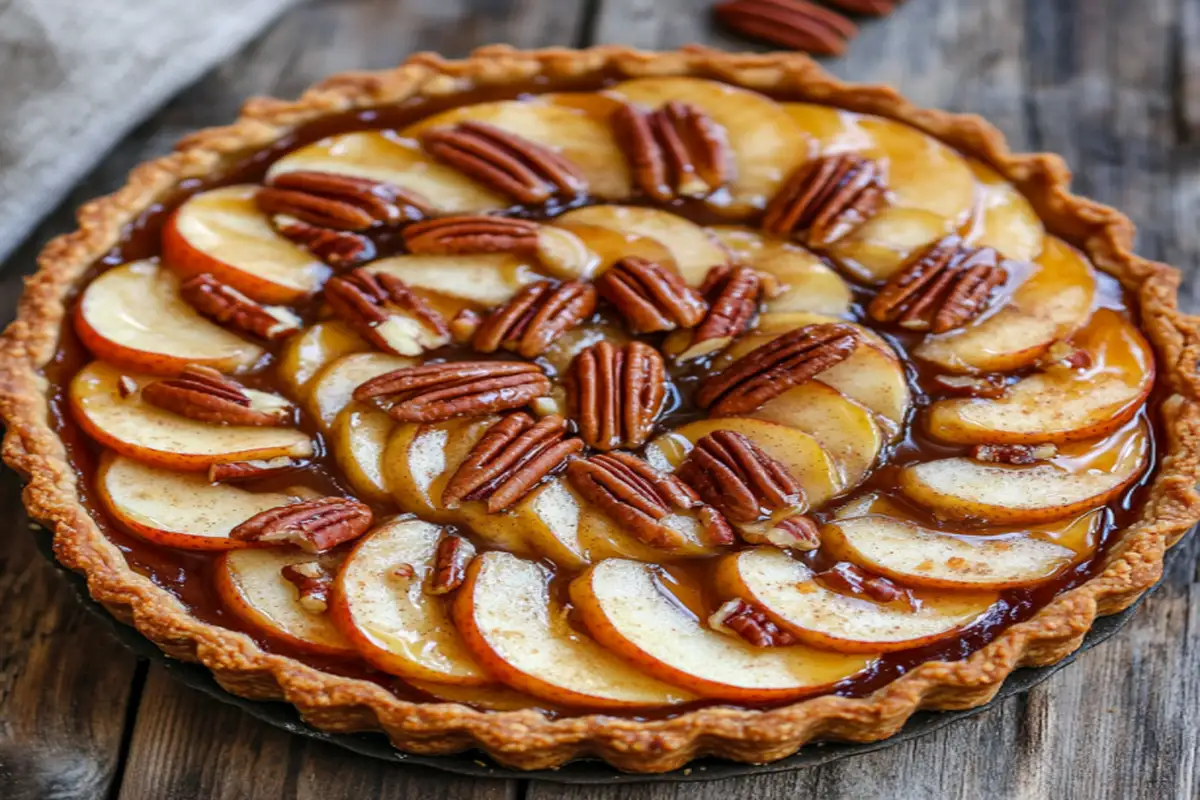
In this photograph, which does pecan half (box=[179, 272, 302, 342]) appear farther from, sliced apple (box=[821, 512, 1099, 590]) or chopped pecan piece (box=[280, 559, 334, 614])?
sliced apple (box=[821, 512, 1099, 590])

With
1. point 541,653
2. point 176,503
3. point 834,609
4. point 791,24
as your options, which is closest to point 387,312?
point 176,503

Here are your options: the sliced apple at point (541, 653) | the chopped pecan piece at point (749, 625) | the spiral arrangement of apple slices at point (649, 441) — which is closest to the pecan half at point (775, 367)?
the spiral arrangement of apple slices at point (649, 441)

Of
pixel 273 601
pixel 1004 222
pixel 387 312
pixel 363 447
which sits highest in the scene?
pixel 1004 222

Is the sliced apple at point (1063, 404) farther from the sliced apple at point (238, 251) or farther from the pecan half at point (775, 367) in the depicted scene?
the sliced apple at point (238, 251)

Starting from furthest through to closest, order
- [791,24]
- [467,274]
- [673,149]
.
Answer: [791,24]
[673,149]
[467,274]

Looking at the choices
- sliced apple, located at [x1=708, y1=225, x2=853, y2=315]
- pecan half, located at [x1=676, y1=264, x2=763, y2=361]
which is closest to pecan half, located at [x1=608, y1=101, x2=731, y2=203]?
sliced apple, located at [x1=708, y1=225, x2=853, y2=315]

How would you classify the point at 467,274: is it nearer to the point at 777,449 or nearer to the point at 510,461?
the point at 510,461

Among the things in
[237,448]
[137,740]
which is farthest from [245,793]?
[237,448]
